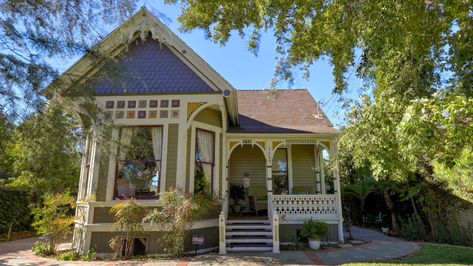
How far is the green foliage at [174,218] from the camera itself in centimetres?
754

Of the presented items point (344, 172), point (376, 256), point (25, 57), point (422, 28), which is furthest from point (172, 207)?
point (344, 172)

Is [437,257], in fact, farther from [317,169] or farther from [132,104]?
[132,104]

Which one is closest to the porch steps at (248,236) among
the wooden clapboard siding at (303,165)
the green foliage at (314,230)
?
the green foliage at (314,230)

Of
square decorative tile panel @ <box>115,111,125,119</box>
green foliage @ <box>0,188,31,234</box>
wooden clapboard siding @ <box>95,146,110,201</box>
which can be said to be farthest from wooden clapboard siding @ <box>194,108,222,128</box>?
green foliage @ <box>0,188,31,234</box>

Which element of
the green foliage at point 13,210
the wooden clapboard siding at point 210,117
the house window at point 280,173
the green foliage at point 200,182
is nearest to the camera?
the green foliage at point 200,182

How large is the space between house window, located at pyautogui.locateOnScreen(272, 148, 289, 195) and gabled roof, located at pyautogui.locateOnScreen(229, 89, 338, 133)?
53.0 inches

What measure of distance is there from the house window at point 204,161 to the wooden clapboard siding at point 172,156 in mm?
906

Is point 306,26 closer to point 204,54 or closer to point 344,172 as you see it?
point 204,54

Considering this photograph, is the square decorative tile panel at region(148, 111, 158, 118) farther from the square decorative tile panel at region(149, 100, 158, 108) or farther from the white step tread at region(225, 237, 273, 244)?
the white step tread at region(225, 237, 273, 244)

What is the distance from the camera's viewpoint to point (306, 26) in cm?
789

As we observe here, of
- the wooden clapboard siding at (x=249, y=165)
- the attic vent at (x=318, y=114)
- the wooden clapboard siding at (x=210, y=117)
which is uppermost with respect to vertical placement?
the attic vent at (x=318, y=114)

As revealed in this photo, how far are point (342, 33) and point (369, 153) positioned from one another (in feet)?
10.1

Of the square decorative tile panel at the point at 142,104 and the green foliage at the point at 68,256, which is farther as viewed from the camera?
the square decorative tile panel at the point at 142,104

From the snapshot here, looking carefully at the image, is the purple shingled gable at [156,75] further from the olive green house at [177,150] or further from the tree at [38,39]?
the tree at [38,39]
